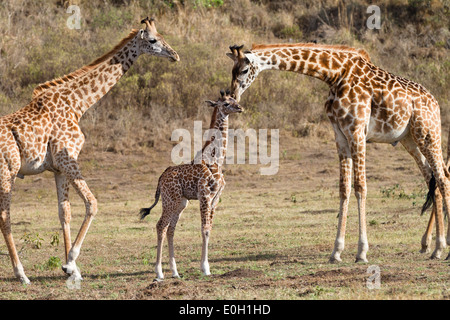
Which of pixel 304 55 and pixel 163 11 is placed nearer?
pixel 304 55

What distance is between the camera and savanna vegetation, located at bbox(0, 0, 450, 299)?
9281mm

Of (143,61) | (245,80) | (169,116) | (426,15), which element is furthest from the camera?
(426,15)

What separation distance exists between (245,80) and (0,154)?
11.7 feet

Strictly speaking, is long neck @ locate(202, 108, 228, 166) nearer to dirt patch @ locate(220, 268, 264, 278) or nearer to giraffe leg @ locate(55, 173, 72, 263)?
dirt patch @ locate(220, 268, 264, 278)

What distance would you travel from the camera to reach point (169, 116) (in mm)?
21688

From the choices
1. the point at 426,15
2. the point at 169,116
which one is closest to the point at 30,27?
the point at 169,116

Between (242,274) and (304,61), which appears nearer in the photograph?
(242,274)

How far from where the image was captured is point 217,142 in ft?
32.4

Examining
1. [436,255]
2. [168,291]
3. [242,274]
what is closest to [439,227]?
[436,255]

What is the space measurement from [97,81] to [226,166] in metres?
9.38

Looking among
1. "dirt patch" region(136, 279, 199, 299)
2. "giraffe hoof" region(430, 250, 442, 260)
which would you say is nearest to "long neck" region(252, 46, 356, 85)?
"giraffe hoof" region(430, 250, 442, 260)

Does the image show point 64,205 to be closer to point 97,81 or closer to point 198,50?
point 97,81

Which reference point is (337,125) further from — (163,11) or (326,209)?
(163,11)

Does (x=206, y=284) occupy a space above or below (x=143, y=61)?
below
